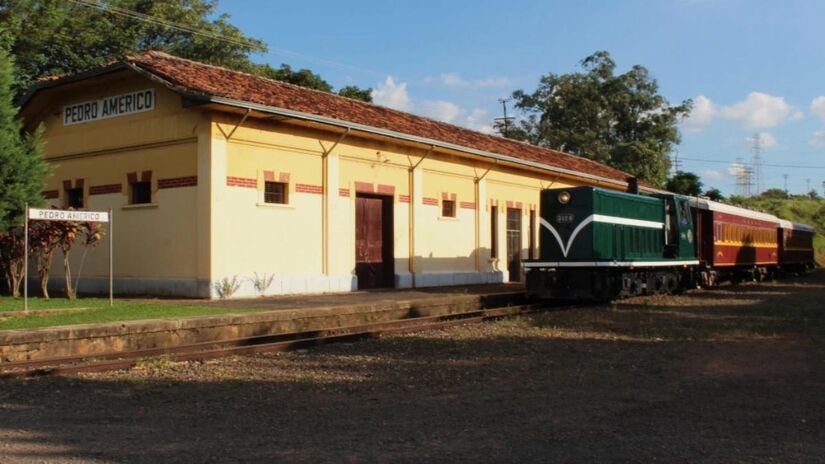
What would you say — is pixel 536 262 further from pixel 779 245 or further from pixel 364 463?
pixel 779 245

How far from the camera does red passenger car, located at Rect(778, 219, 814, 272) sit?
34625mm

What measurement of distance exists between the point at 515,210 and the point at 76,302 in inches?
660

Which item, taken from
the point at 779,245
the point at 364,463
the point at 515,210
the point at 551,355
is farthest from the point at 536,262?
the point at 779,245

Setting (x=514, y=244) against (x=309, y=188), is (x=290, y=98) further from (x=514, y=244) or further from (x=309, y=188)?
(x=514, y=244)

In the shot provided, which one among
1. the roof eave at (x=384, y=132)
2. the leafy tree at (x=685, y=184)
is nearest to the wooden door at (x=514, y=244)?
the roof eave at (x=384, y=132)

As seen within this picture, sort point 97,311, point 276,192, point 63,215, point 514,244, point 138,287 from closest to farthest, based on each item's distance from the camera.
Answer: point 97,311 → point 63,215 → point 138,287 → point 276,192 → point 514,244

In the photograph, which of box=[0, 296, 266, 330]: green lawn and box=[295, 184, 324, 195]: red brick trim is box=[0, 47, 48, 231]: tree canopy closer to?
box=[0, 296, 266, 330]: green lawn

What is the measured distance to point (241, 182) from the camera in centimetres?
1788

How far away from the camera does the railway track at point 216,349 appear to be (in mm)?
9180

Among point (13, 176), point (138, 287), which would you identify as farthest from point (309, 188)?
point (13, 176)

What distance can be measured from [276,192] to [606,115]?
39.2 meters

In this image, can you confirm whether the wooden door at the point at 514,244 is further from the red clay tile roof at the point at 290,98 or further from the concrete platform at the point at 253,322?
→ the concrete platform at the point at 253,322

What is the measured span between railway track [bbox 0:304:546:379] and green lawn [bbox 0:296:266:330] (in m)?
1.55

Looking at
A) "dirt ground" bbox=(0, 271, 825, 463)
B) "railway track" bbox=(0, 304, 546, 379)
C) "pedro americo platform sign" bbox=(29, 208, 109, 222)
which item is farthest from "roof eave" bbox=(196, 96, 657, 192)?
A: "dirt ground" bbox=(0, 271, 825, 463)
